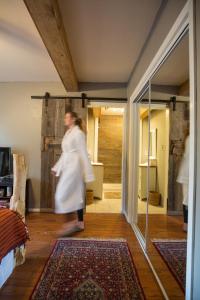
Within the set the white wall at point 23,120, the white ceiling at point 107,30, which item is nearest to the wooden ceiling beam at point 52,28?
the white ceiling at point 107,30

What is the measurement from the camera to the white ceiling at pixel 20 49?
221 cm

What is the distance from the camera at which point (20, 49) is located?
2971 mm

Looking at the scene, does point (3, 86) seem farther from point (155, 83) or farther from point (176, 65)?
point (176, 65)

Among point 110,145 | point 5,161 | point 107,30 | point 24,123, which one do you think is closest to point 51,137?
point 24,123

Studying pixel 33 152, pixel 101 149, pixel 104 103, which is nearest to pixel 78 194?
pixel 33 152

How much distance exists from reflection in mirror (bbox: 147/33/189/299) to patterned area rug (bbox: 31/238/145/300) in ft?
0.96

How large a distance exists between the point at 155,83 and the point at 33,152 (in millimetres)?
2667

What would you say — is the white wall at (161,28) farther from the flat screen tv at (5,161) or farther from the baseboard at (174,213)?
the flat screen tv at (5,161)

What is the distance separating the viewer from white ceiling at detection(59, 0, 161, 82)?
206 centimetres

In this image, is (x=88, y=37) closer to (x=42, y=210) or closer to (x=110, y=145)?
(x=42, y=210)

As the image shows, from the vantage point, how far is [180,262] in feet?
5.24

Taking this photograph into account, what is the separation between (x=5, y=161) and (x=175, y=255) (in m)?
3.26

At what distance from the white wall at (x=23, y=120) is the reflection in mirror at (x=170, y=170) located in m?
2.39

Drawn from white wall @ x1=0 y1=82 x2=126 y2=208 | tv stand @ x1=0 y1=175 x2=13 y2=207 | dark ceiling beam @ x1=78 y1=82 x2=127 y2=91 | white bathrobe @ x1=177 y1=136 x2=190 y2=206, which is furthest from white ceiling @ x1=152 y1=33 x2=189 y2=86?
tv stand @ x1=0 y1=175 x2=13 y2=207
